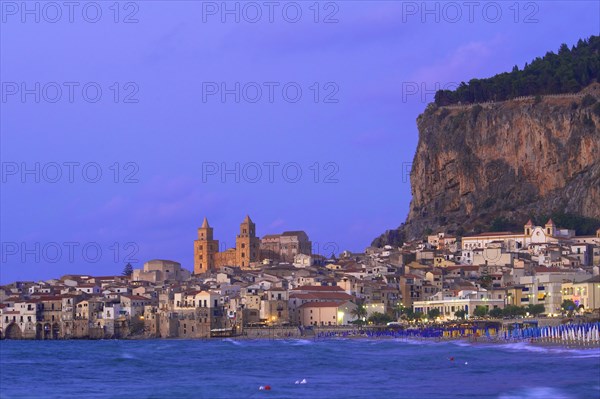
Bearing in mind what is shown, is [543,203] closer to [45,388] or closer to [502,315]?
[502,315]

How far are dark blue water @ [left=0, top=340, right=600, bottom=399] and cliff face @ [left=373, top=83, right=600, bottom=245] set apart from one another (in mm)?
72336

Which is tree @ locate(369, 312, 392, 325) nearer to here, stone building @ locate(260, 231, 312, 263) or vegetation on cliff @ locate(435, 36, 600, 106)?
stone building @ locate(260, 231, 312, 263)

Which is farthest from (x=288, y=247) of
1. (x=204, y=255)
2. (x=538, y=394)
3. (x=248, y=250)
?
(x=538, y=394)

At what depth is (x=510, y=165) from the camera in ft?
613

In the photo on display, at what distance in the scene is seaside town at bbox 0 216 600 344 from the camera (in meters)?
132

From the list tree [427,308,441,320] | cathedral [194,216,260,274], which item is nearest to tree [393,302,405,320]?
tree [427,308,441,320]

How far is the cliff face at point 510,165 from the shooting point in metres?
178

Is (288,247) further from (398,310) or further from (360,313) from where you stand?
(360,313)

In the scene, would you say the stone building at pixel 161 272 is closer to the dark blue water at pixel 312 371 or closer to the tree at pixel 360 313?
the tree at pixel 360 313

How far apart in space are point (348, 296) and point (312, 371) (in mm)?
60207

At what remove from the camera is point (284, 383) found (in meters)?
69.5

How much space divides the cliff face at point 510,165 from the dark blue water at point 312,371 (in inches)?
2848

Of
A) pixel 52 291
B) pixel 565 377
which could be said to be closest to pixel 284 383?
pixel 565 377

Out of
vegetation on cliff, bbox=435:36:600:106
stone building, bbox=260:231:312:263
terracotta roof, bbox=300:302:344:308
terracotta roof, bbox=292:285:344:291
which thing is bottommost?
terracotta roof, bbox=300:302:344:308
